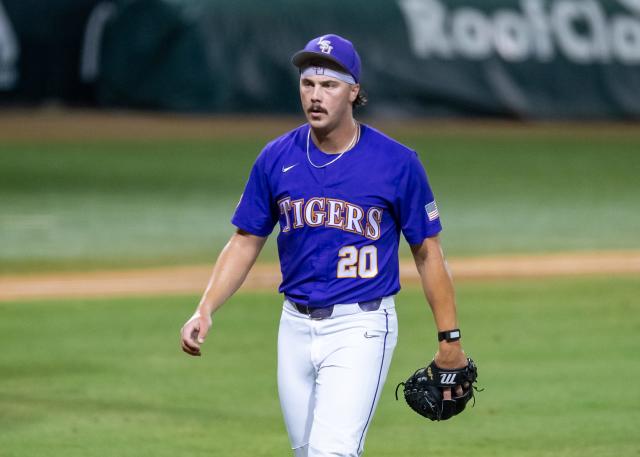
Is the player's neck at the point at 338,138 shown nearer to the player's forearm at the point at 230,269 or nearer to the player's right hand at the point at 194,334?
the player's forearm at the point at 230,269

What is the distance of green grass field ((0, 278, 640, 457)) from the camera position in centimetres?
827

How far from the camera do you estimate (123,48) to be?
27172 mm

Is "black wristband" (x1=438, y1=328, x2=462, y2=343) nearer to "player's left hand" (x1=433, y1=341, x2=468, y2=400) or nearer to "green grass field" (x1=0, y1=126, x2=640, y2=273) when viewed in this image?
"player's left hand" (x1=433, y1=341, x2=468, y2=400)

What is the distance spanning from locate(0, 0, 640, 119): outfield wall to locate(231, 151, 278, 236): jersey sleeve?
20797mm

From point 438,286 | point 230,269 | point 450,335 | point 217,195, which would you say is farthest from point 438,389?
point 217,195

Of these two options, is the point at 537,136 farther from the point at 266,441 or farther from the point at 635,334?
the point at 266,441

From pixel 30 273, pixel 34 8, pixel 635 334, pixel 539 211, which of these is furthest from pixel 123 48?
pixel 635 334

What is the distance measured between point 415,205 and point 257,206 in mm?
693

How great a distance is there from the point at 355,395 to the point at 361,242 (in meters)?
0.64

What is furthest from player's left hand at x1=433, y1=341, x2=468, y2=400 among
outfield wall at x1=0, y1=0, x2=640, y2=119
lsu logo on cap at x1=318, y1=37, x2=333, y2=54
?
outfield wall at x1=0, y1=0, x2=640, y2=119

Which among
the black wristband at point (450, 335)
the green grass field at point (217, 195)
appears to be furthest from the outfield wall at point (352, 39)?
the black wristband at point (450, 335)

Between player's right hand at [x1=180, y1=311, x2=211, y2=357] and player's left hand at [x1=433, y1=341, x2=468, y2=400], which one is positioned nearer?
player's right hand at [x1=180, y1=311, x2=211, y2=357]

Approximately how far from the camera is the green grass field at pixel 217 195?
53.3ft

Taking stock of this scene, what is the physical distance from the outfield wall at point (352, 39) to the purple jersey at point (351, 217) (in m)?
21.0
